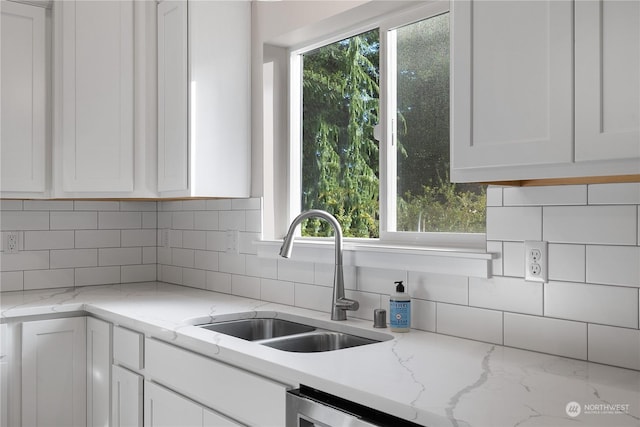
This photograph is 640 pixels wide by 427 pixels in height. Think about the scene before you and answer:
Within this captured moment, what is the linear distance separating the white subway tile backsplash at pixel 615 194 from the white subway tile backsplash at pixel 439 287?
0.49 m

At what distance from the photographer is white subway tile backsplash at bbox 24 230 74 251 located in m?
3.18

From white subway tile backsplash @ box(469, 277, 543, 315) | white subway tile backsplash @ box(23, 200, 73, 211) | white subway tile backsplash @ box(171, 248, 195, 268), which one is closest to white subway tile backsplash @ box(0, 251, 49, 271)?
white subway tile backsplash @ box(23, 200, 73, 211)

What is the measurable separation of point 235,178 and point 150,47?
792 mm

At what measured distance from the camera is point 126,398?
2.38 m

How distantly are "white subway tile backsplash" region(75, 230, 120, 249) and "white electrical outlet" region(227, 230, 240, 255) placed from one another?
0.88m

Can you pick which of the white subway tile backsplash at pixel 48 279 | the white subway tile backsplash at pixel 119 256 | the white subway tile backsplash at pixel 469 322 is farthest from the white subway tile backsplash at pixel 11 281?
the white subway tile backsplash at pixel 469 322

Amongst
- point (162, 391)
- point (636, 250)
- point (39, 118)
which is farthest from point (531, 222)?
point (39, 118)

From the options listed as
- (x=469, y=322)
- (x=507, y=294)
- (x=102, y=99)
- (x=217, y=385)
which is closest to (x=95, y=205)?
(x=102, y=99)

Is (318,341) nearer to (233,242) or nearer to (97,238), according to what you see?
(233,242)

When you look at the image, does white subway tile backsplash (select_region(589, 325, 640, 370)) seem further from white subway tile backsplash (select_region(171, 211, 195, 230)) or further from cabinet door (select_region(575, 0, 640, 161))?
white subway tile backsplash (select_region(171, 211, 195, 230))

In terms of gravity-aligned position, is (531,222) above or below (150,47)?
below

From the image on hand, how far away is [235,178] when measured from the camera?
109 inches

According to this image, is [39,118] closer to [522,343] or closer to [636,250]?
[522,343]

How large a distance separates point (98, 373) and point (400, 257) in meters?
1.46
